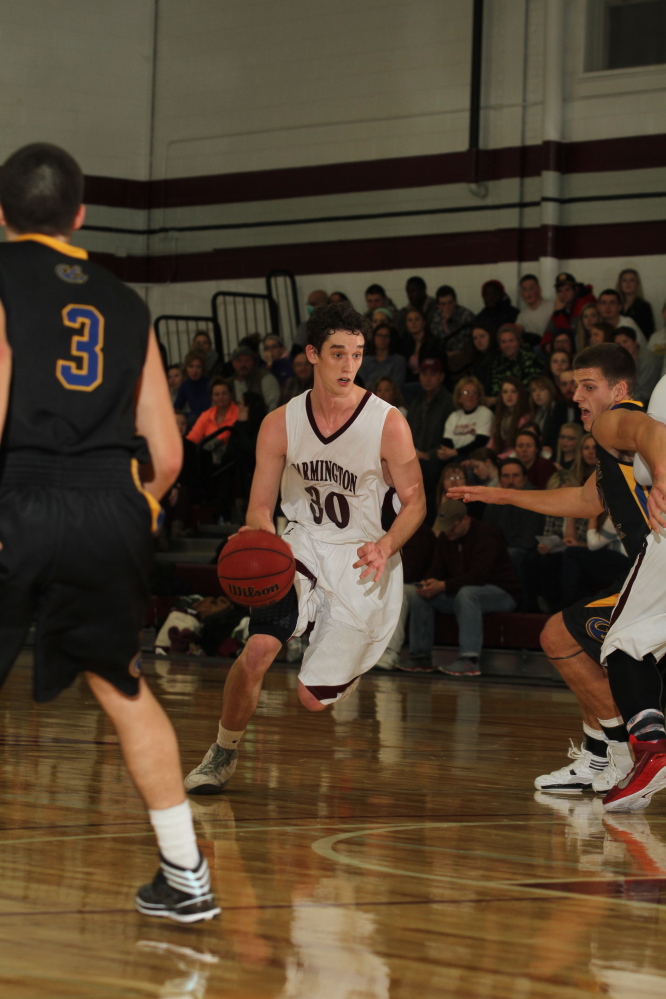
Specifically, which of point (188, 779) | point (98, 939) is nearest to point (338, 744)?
point (188, 779)

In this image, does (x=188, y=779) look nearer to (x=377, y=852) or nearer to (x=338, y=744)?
(x=377, y=852)

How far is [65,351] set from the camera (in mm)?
2654

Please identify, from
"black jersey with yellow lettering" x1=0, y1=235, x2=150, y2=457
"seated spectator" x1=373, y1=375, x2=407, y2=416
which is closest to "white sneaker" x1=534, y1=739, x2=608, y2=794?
"black jersey with yellow lettering" x1=0, y1=235, x2=150, y2=457

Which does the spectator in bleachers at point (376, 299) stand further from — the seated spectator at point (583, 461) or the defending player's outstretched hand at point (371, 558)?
the defending player's outstretched hand at point (371, 558)

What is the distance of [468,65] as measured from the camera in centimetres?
1419

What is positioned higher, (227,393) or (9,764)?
(227,393)

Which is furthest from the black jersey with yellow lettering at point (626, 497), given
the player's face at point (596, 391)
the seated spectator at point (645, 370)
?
the seated spectator at point (645, 370)

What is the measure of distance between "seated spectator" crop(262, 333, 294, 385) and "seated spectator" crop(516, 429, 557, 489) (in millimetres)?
4228

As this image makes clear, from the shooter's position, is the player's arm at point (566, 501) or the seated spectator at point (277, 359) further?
the seated spectator at point (277, 359)

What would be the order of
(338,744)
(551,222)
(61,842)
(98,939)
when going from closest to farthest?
(98,939) < (61,842) < (338,744) < (551,222)

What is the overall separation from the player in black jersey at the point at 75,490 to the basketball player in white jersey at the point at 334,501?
1772 millimetres

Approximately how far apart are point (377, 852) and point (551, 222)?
11.1 m

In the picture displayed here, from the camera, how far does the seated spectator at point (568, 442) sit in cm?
986

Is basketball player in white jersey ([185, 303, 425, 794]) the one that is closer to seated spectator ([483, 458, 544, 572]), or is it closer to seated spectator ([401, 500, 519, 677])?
seated spectator ([401, 500, 519, 677])
